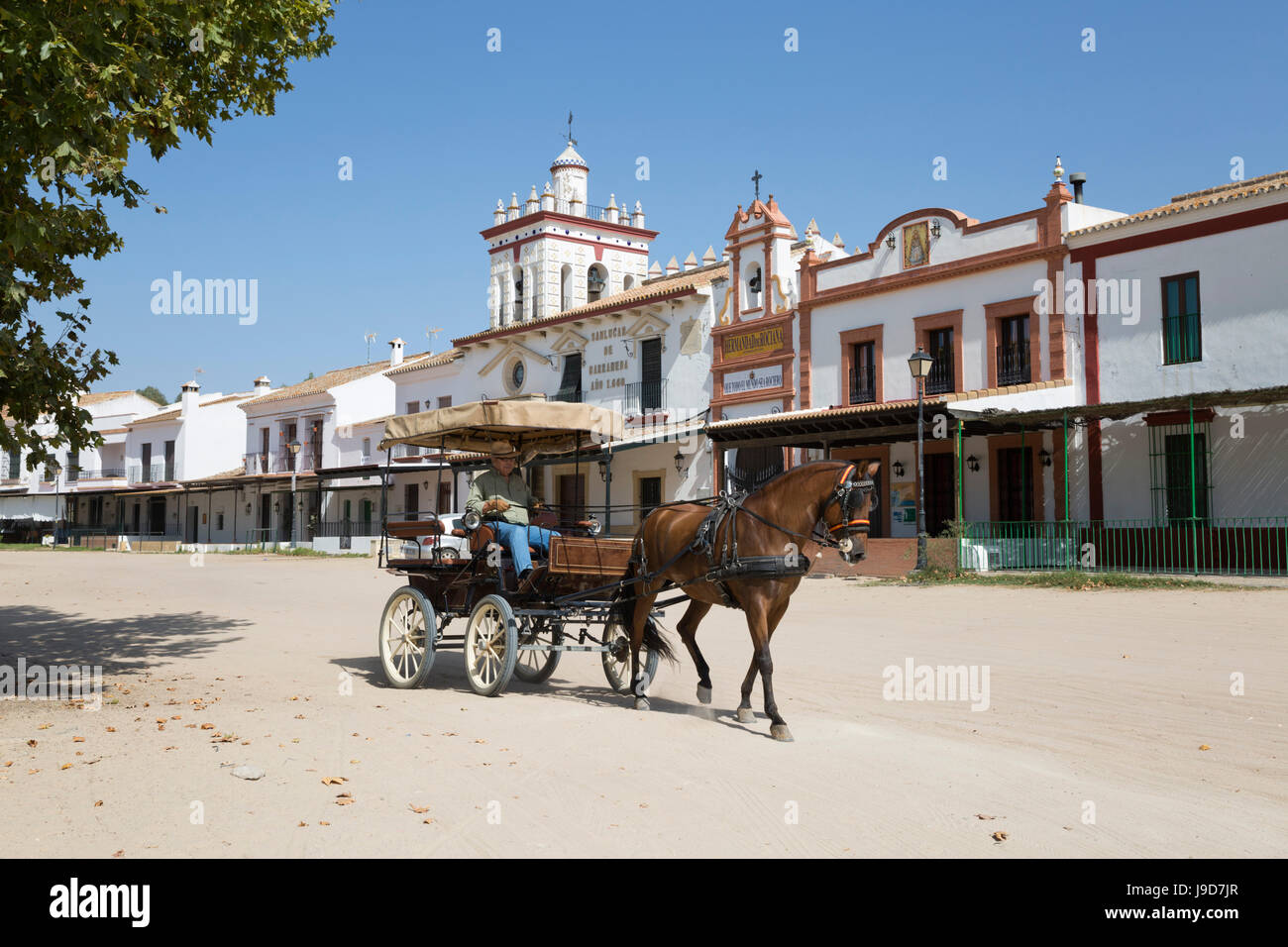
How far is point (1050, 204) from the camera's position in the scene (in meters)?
21.2

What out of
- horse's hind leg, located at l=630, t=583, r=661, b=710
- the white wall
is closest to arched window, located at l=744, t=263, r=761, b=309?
the white wall

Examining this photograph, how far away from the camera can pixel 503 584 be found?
829 cm

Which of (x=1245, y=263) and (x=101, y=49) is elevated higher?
(x=1245, y=263)

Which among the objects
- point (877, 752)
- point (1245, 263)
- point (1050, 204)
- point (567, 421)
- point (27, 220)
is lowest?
point (877, 752)

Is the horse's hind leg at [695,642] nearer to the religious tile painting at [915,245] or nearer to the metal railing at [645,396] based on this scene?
the religious tile painting at [915,245]

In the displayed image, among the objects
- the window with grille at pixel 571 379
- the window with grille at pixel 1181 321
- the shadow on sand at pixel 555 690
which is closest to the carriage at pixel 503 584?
Answer: the shadow on sand at pixel 555 690


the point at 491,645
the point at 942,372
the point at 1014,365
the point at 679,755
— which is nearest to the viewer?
the point at 679,755

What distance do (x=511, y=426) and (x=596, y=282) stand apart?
29.3 metres

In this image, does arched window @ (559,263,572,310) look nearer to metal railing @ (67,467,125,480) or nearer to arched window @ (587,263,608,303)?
arched window @ (587,263,608,303)

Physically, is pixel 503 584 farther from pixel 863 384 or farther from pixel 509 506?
pixel 863 384

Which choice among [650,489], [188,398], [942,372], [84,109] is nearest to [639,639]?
[84,109]
